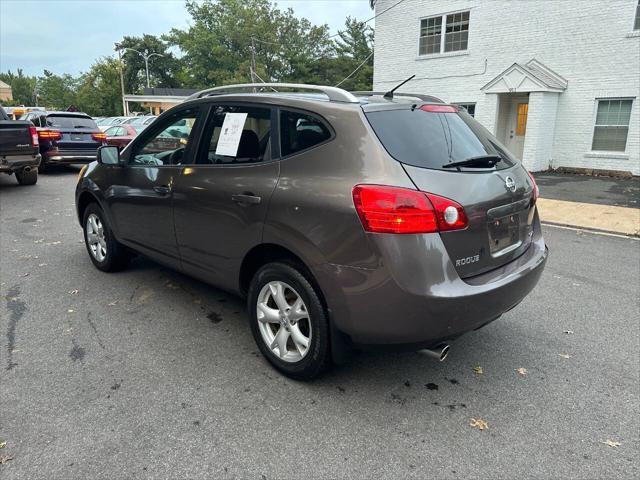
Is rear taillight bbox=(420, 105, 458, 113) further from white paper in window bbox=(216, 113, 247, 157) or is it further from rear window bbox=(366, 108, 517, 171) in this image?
white paper in window bbox=(216, 113, 247, 157)

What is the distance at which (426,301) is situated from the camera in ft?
8.21

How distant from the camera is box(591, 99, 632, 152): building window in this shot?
44.6ft

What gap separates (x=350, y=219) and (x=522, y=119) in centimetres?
1489

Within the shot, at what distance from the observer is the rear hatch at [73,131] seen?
1338cm

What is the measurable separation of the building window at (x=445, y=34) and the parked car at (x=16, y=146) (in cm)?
1275

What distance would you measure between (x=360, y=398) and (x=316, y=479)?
718mm

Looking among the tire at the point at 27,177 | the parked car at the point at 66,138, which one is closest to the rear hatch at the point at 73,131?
the parked car at the point at 66,138

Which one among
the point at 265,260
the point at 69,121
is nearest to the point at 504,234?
the point at 265,260

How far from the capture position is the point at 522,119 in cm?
1556

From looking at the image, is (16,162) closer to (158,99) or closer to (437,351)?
(437,351)

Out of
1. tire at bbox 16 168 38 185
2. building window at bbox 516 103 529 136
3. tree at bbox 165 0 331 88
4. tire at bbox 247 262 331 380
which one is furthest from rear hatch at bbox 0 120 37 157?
tree at bbox 165 0 331 88

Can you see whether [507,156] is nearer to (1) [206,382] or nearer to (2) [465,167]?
(2) [465,167]

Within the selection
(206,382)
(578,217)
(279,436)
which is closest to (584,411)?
(279,436)

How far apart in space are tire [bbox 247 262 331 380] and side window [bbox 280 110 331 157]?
0.74 metres
